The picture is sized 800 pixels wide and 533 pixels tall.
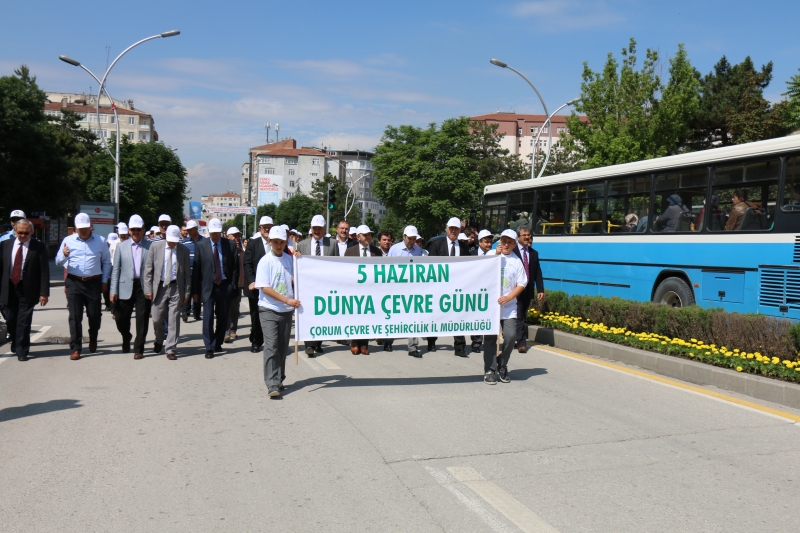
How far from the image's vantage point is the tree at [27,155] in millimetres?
38750

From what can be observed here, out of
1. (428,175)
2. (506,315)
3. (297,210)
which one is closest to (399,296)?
(506,315)

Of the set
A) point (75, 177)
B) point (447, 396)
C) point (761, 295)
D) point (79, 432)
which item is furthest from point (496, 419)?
point (75, 177)

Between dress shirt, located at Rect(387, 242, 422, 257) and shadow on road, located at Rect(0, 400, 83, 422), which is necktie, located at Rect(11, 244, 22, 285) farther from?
dress shirt, located at Rect(387, 242, 422, 257)

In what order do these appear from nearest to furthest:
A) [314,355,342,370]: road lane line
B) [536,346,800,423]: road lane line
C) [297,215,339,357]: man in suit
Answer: [536,346,800,423]: road lane line < [314,355,342,370]: road lane line < [297,215,339,357]: man in suit

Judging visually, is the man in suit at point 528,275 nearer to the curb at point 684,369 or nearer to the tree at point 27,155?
the curb at point 684,369

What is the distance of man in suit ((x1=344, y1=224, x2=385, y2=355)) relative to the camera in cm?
1188

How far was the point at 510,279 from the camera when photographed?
9438mm

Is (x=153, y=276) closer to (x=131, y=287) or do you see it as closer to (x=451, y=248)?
→ (x=131, y=287)

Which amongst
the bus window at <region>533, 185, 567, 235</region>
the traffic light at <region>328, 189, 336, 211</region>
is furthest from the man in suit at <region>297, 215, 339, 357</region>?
the traffic light at <region>328, 189, 336, 211</region>

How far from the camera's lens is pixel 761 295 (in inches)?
465

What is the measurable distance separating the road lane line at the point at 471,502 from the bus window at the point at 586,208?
37.8ft

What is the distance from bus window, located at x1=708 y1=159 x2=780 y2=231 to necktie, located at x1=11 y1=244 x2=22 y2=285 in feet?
36.2

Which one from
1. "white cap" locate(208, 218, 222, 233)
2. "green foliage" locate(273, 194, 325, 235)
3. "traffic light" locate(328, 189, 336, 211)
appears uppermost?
"green foliage" locate(273, 194, 325, 235)

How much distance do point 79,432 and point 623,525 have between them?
4661mm
